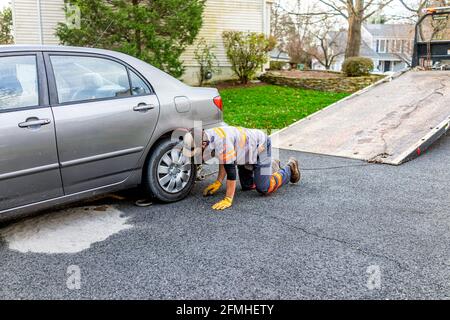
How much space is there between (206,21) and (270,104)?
5366 millimetres

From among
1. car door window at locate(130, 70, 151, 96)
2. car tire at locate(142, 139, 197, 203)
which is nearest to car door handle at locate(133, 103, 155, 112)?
car door window at locate(130, 70, 151, 96)

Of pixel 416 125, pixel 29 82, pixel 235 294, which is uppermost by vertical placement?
pixel 29 82

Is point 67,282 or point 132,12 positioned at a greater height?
point 132,12

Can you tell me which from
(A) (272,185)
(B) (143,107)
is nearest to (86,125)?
(B) (143,107)

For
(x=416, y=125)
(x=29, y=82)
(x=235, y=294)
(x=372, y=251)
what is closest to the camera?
(x=235, y=294)

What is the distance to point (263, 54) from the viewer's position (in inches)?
575

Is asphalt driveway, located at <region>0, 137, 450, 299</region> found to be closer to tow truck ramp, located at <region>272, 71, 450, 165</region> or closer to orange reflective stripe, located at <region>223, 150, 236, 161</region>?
orange reflective stripe, located at <region>223, 150, 236, 161</region>

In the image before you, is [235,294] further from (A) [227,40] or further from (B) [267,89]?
(A) [227,40]

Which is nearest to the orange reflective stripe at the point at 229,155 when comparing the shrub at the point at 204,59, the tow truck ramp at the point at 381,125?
the tow truck ramp at the point at 381,125

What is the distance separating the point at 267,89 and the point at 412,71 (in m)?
4.55

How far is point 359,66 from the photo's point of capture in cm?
1392

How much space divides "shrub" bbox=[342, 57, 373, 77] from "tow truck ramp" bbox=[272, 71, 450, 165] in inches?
163

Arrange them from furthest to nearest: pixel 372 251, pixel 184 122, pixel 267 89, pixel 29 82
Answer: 1. pixel 267 89
2. pixel 184 122
3. pixel 29 82
4. pixel 372 251

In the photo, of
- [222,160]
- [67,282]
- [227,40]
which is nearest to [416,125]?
[222,160]
